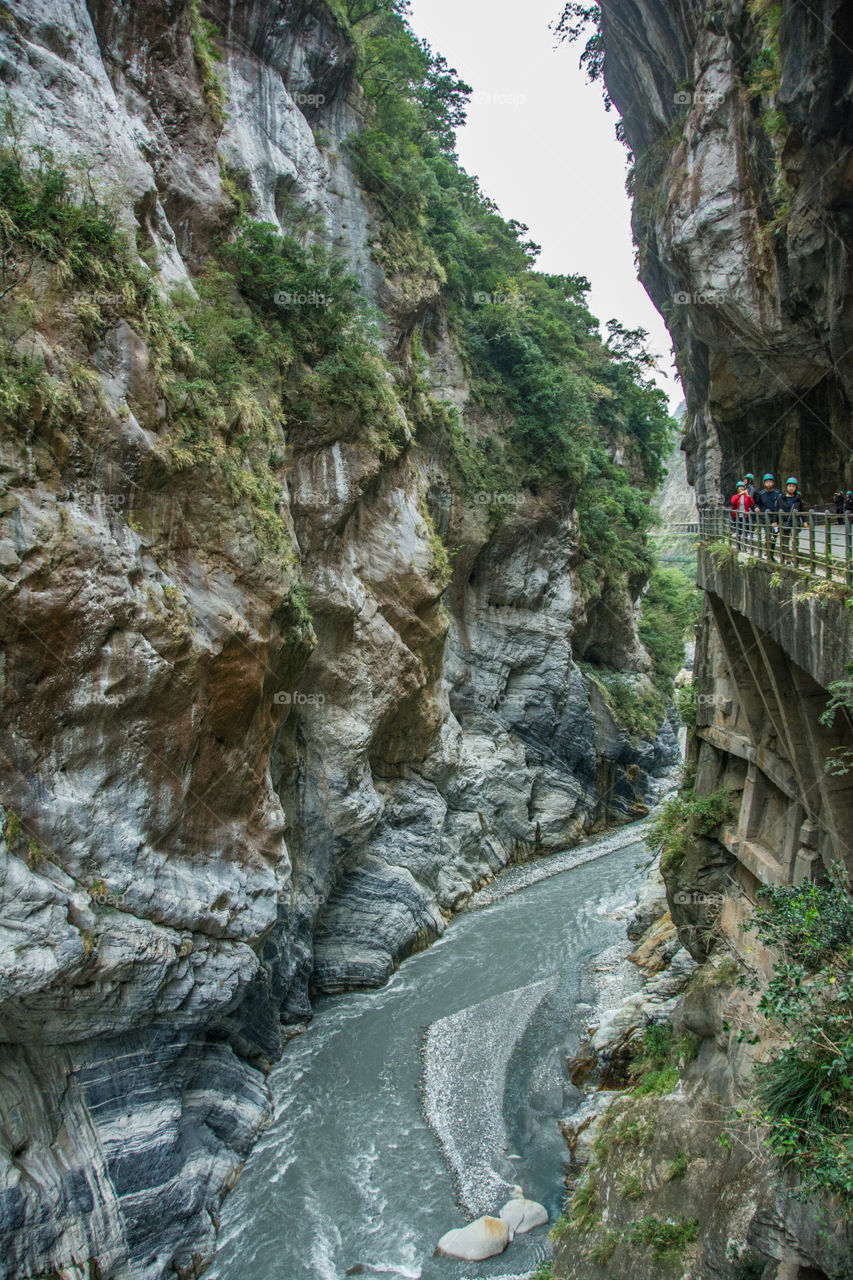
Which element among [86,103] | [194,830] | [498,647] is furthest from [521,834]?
[86,103]

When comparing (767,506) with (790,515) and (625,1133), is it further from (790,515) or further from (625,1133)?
(625,1133)

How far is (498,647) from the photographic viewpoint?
2809cm

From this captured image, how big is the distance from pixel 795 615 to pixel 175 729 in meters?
8.11

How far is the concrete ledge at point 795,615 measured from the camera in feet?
23.2

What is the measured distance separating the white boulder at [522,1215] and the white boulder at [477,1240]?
5.9 inches

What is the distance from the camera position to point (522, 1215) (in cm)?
1064

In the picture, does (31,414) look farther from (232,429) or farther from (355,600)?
(355,600)

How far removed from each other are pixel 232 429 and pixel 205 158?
23.5ft

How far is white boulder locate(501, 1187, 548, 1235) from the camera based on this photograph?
1051cm

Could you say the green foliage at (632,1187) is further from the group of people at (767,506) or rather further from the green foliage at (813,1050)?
the group of people at (767,506)

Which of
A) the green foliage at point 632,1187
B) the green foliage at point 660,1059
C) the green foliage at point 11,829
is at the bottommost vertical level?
the green foliage at point 660,1059

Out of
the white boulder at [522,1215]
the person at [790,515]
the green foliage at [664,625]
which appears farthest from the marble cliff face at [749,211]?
the green foliage at [664,625]

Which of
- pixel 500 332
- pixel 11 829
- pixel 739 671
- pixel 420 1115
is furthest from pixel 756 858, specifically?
pixel 500 332

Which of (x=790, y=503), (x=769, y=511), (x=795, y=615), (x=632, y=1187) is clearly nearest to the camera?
(x=795, y=615)
